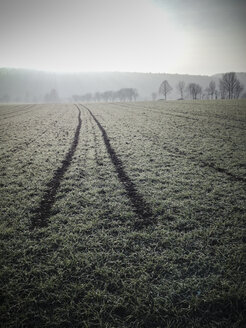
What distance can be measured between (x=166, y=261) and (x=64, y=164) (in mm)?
7748

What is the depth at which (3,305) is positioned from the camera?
9.64 feet

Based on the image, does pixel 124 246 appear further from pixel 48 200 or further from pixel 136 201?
pixel 48 200

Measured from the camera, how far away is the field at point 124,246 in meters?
2.90

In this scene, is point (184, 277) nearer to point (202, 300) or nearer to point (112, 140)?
point (202, 300)

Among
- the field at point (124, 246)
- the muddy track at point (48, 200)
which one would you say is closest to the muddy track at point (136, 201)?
the field at point (124, 246)

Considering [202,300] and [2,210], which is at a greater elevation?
[2,210]

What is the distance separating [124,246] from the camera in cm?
411

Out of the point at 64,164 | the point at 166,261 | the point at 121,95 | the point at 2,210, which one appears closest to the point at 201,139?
the point at 64,164

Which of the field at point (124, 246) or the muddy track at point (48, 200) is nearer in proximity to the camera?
the field at point (124, 246)

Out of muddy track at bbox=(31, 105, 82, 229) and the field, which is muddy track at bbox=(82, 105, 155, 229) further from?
muddy track at bbox=(31, 105, 82, 229)

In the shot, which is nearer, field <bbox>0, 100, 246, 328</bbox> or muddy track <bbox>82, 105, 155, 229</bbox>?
field <bbox>0, 100, 246, 328</bbox>

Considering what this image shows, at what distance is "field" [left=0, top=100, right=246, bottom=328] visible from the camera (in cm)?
290

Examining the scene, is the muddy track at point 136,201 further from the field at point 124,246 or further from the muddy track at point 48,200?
the muddy track at point 48,200

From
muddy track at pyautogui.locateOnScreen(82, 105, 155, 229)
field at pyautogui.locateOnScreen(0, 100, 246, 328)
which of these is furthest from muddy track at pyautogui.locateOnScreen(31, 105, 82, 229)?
muddy track at pyautogui.locateOnScreen(82, 105, 155, 229)
